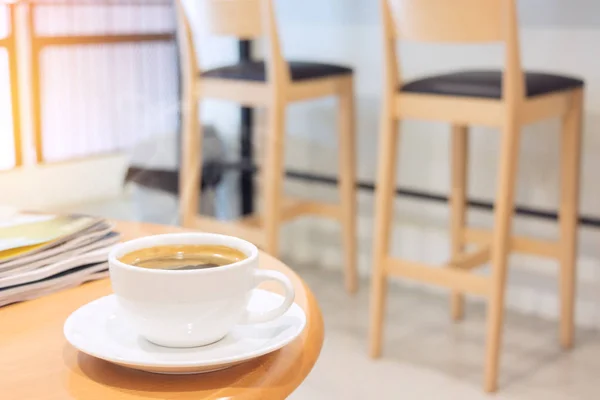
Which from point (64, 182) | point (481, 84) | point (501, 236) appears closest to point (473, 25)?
point (481, 84)

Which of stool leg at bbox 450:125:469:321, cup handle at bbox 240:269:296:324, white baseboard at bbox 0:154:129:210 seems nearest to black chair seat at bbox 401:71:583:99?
stool leg at bbox 450:125:469:321

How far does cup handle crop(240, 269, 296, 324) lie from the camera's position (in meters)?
0.58

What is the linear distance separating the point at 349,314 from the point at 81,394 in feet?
5.40

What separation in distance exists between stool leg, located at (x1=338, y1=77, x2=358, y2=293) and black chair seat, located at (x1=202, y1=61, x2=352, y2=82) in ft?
0.23

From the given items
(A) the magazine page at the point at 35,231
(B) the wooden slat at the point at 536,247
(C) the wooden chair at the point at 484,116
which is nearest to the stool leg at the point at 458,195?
(C) the wooden chair at the point at 484,116

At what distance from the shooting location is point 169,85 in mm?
2928

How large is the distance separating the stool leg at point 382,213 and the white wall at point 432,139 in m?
0.48

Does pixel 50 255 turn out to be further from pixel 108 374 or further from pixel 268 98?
pixel 268 98

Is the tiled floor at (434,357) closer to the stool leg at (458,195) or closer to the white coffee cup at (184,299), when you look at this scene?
the stool leg at (458,195)

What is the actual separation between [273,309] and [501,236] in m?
1.12

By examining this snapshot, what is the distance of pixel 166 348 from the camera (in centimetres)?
56

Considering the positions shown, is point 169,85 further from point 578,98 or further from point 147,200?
point 578,98

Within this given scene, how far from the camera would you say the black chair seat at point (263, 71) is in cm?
203

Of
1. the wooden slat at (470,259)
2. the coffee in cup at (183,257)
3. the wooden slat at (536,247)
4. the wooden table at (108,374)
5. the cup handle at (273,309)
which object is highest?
the coffee in cup at (183,257)
